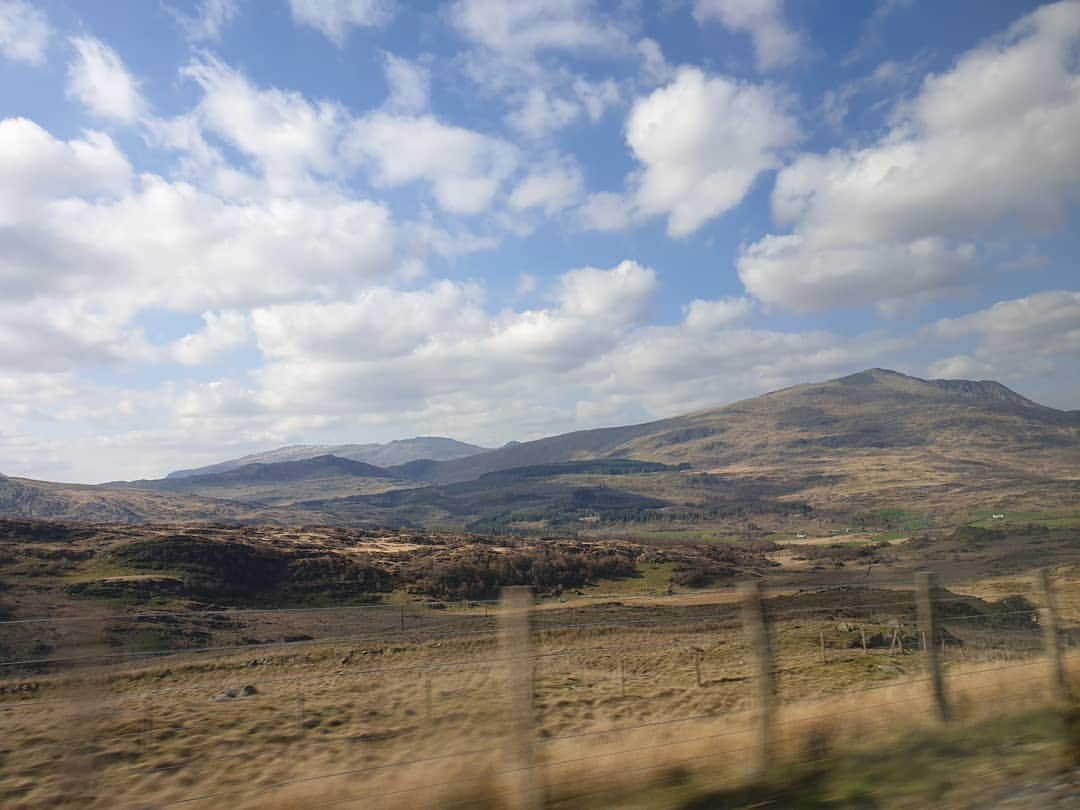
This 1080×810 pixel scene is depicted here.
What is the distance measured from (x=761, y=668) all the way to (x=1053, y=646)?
4.39m

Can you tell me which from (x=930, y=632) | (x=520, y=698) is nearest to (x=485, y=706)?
(x=930, y=632)

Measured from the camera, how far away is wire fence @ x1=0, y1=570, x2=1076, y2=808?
6.01 meters

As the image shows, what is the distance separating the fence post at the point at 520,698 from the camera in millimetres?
5742

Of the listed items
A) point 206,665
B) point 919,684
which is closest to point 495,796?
point 919,684

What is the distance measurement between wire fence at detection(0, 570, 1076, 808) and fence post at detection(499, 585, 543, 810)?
0.05 ft

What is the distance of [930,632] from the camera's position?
303 inches

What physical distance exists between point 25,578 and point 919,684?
160 ft

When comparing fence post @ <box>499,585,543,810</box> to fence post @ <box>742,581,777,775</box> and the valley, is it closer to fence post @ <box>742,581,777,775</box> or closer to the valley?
the valley

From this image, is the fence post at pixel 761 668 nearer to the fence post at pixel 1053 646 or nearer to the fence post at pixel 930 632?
the fence post at pixel 930 632

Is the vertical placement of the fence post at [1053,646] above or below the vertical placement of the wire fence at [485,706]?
above

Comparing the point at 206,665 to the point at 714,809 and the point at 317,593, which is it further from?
the point at 317,593

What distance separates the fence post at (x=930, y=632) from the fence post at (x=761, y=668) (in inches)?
88.7

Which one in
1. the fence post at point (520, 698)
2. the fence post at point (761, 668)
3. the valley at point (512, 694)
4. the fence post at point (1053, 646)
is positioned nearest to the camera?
the fence post at point (520, 698)

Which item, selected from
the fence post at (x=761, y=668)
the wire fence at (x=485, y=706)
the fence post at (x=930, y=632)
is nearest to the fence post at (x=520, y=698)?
the wire fence at (x=485, y=706)
